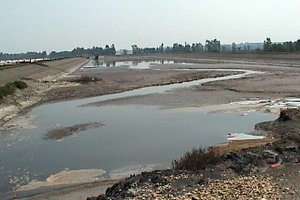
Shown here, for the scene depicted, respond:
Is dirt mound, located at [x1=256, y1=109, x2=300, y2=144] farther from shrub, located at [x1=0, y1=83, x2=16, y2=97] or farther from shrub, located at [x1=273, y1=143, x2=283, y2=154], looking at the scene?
shrub, located at [x1=0, y1=83, x2=16, y2=97]

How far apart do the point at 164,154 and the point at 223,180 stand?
18.3 feet

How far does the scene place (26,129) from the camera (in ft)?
74.9

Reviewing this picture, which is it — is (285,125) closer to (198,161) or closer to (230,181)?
(198,161)

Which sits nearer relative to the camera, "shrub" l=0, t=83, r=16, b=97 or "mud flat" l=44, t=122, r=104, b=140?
"mud flat" l=44, t=122, r=104, b=140

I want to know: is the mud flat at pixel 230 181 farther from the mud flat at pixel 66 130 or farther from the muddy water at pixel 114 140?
the mud flat at pixel 66 130

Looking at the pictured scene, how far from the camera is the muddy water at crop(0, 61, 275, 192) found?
1481cm

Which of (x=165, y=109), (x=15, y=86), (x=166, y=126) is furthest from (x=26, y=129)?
(x=15, y=86)

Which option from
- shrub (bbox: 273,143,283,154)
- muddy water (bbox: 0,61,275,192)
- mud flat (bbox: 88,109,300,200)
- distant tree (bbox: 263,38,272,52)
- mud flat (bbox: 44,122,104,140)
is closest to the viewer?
mud flat (bbox: 88,109,300,200)

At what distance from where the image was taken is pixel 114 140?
1902 cm

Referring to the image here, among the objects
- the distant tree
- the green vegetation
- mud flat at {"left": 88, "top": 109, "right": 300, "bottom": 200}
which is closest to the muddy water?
mud flat at {"left": 88, "top": 109, "right": 300, "bottom": 200}

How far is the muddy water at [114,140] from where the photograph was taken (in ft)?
48.6

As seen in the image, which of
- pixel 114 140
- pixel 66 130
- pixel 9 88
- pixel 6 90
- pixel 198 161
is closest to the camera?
pixel 198 161

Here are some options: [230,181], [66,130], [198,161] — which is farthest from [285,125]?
[66,130]

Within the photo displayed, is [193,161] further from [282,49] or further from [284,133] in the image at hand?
[282,49]
